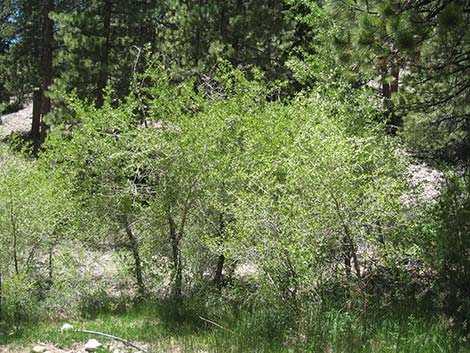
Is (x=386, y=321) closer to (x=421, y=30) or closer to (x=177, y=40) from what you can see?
(x=421, y=30)

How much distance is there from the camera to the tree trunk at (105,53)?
49.7 ft

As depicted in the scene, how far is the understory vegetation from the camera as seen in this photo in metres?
5.61

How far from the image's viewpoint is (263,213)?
5.88 meters

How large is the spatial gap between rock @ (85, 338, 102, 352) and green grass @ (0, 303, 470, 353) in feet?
0.34

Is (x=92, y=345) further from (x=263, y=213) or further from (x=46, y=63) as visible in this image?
(x=46, y=63)

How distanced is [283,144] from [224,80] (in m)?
2.06

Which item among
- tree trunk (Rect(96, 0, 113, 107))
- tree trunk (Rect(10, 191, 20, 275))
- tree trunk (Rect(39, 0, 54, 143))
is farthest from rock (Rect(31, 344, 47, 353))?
tree trunk (Rect(39, 0, 54, 143))

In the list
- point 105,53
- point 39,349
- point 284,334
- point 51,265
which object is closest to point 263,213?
point 284,334

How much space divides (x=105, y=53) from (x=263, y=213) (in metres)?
11.1

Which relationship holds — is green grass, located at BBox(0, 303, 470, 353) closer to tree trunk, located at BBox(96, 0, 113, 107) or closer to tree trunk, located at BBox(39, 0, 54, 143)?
tree trunk, located at BBox(96, 0, 113, 107)

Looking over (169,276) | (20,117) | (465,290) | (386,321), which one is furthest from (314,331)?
(20,117)

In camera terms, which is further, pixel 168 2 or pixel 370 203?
pixel 168 2

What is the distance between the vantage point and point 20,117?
27766 millimetres

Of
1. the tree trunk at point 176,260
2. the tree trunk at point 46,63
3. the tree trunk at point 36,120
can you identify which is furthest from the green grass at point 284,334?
the tree trunk at point 36,120
